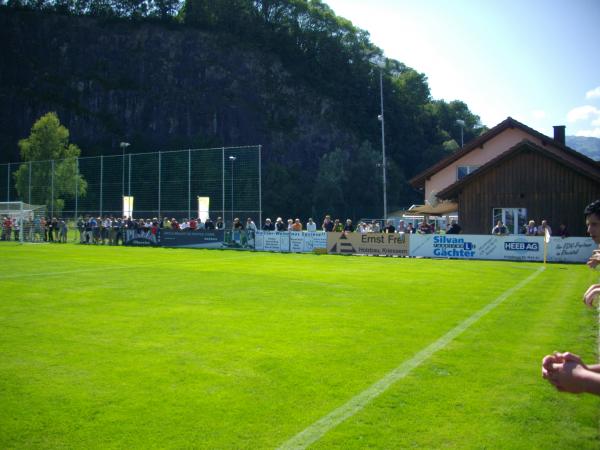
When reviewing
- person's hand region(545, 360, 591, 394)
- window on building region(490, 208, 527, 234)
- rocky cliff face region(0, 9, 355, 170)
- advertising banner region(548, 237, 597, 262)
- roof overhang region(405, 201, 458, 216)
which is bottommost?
advertising banner region(548, 237, 597, 262)

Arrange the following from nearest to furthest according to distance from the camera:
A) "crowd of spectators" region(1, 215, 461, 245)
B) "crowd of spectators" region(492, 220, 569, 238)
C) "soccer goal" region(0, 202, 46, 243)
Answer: "crowd of spectators" region(492, 220, 569, 238), "crowd of spectators" region(1, 215, 461, 245), "soccer goal" region(0, 202, 46, 243)

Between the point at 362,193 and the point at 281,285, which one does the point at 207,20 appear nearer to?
the point at 362,193

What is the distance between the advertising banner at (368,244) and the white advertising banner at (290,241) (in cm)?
66

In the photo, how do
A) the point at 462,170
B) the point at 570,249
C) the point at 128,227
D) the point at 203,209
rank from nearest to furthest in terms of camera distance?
1. the point at 570,249
2. the point at 203,209
3. the point at 128,227
4. the point at 462,170

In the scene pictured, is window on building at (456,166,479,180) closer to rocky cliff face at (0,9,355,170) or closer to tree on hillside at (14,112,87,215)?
tree on hillside at (14,112,87,215)

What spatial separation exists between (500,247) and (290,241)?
11.1 metres

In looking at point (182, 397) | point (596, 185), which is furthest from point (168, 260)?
point (596, 185)

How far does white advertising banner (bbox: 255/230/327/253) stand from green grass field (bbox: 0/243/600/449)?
15.2 m

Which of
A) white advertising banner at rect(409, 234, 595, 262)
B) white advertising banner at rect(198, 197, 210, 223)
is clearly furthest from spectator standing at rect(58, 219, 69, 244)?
white advertising banner at rect(409, 234, 595, 262)

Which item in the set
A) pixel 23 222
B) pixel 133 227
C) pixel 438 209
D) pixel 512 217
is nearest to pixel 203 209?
pixel 133 227

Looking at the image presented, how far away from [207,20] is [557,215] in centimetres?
10292

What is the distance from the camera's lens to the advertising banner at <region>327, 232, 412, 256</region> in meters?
27.7

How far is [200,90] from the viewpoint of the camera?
342ft

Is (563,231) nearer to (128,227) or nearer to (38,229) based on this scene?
(128,227)
